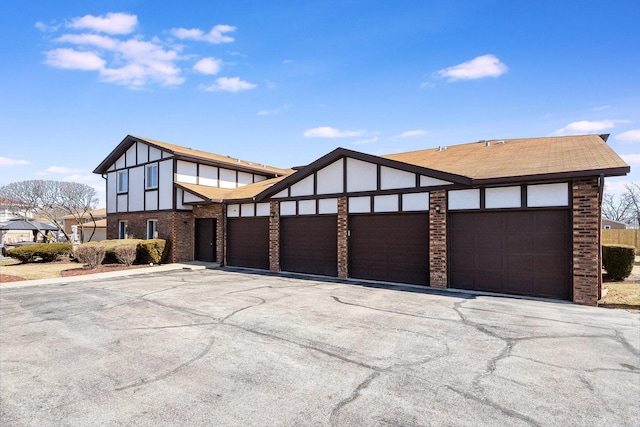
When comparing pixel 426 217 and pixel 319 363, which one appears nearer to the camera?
pixel 319 363

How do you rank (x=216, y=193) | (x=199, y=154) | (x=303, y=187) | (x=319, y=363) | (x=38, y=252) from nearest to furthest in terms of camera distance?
(x=319, y=363) < (x=303, y=187) < (x=216, y=193) < (x=38, y=252) < (x=199, y=154)

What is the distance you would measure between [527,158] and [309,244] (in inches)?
311

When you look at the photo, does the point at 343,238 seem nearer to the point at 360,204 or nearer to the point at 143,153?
the point at 360,204

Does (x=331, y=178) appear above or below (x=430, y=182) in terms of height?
above

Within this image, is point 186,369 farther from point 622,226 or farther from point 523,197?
point 622,226

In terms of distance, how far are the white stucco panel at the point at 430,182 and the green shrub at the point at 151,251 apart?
13.1m

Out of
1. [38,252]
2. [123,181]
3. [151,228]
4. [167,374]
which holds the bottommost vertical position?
[167,374]

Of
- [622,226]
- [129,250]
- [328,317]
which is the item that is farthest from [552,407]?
[622,226]

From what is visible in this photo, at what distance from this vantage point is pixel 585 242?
27.9 feet

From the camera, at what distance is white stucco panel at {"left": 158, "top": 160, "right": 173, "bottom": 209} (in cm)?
1869

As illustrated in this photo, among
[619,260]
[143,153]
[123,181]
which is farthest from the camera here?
[123,181]

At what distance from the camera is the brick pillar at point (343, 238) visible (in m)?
12.7

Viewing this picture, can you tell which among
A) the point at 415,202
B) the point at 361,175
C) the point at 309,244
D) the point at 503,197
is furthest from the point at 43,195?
the point at 503,197

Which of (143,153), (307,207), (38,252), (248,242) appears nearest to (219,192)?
(248,242)
